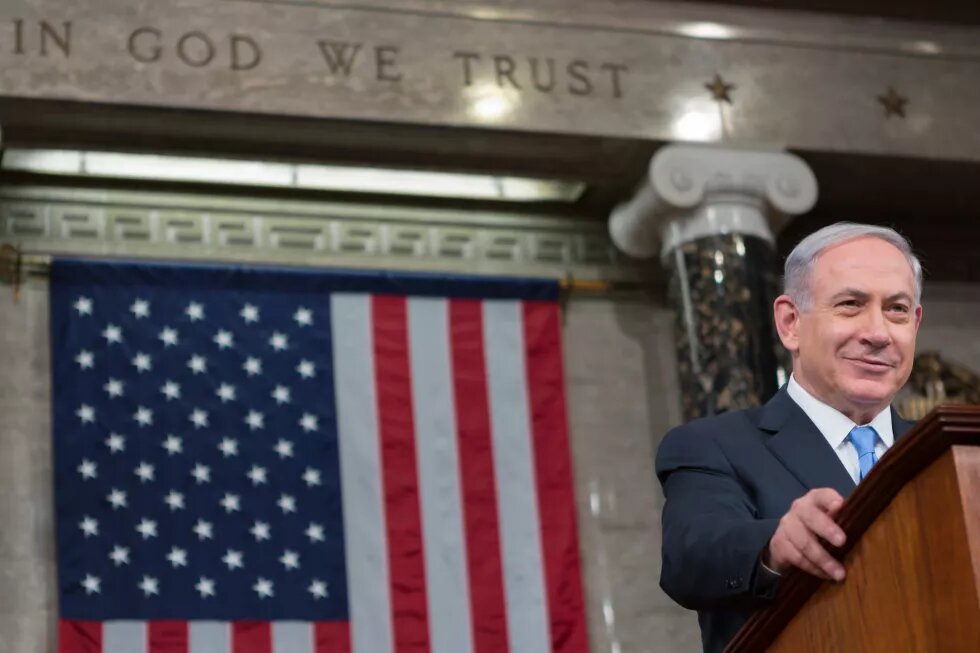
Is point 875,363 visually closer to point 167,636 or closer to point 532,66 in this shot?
point 167,636

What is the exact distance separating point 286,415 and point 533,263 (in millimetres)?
1651

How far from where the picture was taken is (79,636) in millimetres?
7766

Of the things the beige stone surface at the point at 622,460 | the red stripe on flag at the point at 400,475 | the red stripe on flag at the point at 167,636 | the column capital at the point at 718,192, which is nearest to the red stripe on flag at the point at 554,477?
the beige stone surface at the point at 622,460

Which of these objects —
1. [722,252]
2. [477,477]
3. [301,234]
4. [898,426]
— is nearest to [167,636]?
[477,477]

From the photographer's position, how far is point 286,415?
8.52 meters

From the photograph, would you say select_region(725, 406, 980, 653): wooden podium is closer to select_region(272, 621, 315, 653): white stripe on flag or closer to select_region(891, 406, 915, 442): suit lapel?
select_region(891, 406, 915, 442): suit lapel

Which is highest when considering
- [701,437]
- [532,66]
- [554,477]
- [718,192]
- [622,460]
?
[532,66]

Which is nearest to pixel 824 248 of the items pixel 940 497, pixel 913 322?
pixel 913 322

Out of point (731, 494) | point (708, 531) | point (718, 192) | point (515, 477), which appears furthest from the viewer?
point (515, 477)

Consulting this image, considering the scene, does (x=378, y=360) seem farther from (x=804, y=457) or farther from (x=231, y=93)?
(x=804, y=457)

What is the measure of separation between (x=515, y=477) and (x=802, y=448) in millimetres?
5492

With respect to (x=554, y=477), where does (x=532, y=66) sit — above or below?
above

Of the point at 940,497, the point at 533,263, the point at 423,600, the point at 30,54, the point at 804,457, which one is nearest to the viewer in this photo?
the point at 940,497

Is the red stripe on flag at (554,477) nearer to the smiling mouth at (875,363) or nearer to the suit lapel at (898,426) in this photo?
the suit lapel at (898,426)
